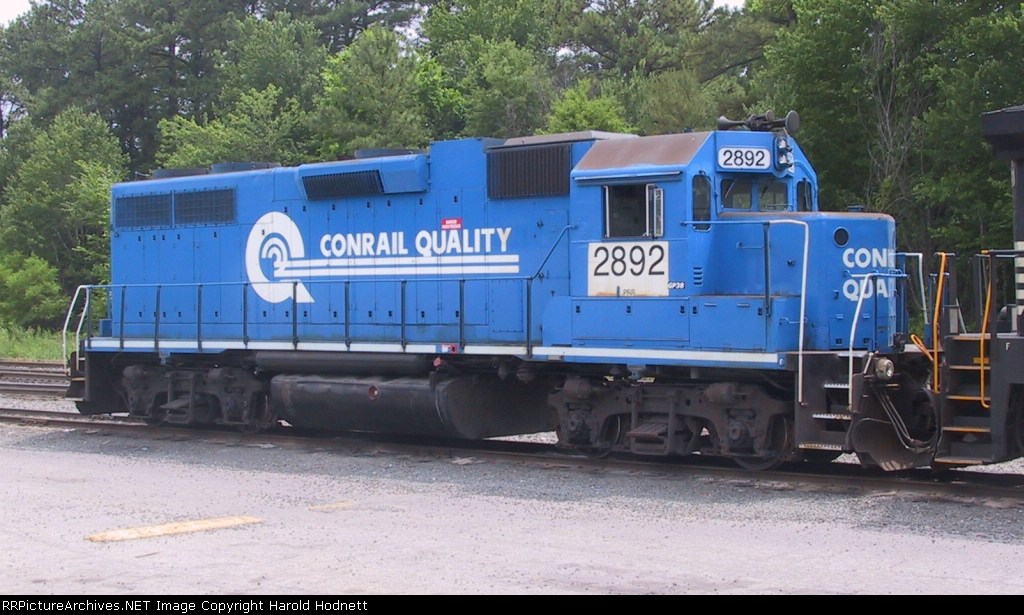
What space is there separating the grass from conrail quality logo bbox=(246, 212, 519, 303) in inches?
704

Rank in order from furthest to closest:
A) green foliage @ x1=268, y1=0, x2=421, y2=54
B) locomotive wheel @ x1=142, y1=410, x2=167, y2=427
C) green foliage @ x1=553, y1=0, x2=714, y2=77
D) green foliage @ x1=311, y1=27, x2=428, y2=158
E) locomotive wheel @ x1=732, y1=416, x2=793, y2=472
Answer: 1. green foliage @ x1=268, y1=0, x2=421, y2=54
2. green foliage @ x1=553, y1=0, x2=714, y2=77
3. green foliage @ x1=311, y1=27, x2=428, y2=158
4. locomotive wheel @ x1=142, y1=410, x2=167, y2=427
5. locomotive wheel @ x1=732, y1=416, x2=793, y2=472

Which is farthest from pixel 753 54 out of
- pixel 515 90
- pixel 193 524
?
pixel 193 524

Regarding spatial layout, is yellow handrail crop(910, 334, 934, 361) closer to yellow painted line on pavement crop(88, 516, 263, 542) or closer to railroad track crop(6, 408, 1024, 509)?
railroad track crop(6, 408, 1024, 509)

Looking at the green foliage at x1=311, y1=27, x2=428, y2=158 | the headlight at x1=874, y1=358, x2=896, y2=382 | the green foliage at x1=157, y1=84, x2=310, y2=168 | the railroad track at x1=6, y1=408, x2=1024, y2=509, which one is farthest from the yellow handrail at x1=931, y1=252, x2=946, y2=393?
the green foliage at x1=157, y1=84, x2=310, y2=168

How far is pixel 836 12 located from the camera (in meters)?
25.8

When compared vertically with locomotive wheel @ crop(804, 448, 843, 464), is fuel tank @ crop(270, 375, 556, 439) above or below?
above

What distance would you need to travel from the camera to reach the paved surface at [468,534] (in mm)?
6566

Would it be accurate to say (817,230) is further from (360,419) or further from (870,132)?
(870,132)

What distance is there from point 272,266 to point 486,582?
Result: 883cm

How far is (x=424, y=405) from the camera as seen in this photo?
12688 mm

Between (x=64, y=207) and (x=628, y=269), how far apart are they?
36815 millimetres

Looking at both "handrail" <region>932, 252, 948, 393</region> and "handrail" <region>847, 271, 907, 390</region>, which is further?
"handrail" <region>847, 271, 907, 390</region>

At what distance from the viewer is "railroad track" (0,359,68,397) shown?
20469 mm

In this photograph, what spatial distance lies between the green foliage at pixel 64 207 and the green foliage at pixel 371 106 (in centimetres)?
974
